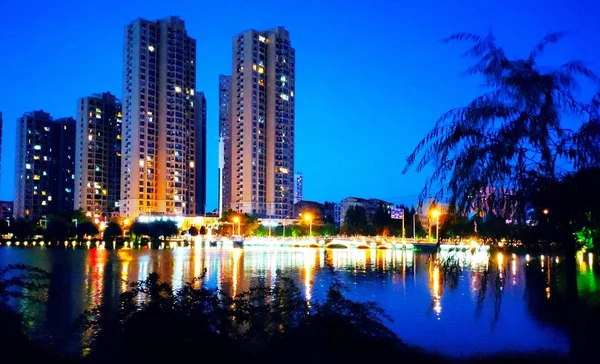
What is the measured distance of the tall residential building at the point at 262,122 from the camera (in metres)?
165

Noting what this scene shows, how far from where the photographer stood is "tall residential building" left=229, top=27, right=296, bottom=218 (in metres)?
165

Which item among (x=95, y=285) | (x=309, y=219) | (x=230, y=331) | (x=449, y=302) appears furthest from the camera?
(x=309, y=219)

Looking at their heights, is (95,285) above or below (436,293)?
below

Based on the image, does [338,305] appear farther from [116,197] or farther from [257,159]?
[116,197]

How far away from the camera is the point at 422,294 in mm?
33031

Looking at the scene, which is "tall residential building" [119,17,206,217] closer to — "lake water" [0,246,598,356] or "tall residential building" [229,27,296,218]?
"tall residential building" [229,27,296,218]

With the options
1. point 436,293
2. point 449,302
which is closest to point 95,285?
point 436,293

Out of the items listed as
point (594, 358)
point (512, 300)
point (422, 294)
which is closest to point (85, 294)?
point (422, 294)

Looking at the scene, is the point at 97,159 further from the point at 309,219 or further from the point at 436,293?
the point at 436,293

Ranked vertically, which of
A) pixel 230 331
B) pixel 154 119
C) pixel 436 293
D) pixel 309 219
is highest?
pixel 154 119

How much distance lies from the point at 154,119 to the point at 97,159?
101 ft

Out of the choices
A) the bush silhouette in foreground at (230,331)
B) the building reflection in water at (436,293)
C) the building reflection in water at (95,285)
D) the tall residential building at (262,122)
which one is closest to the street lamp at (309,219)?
the tall residential building at (262,122)

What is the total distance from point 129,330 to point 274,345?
221 centimetres

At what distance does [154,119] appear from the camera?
163 meters
